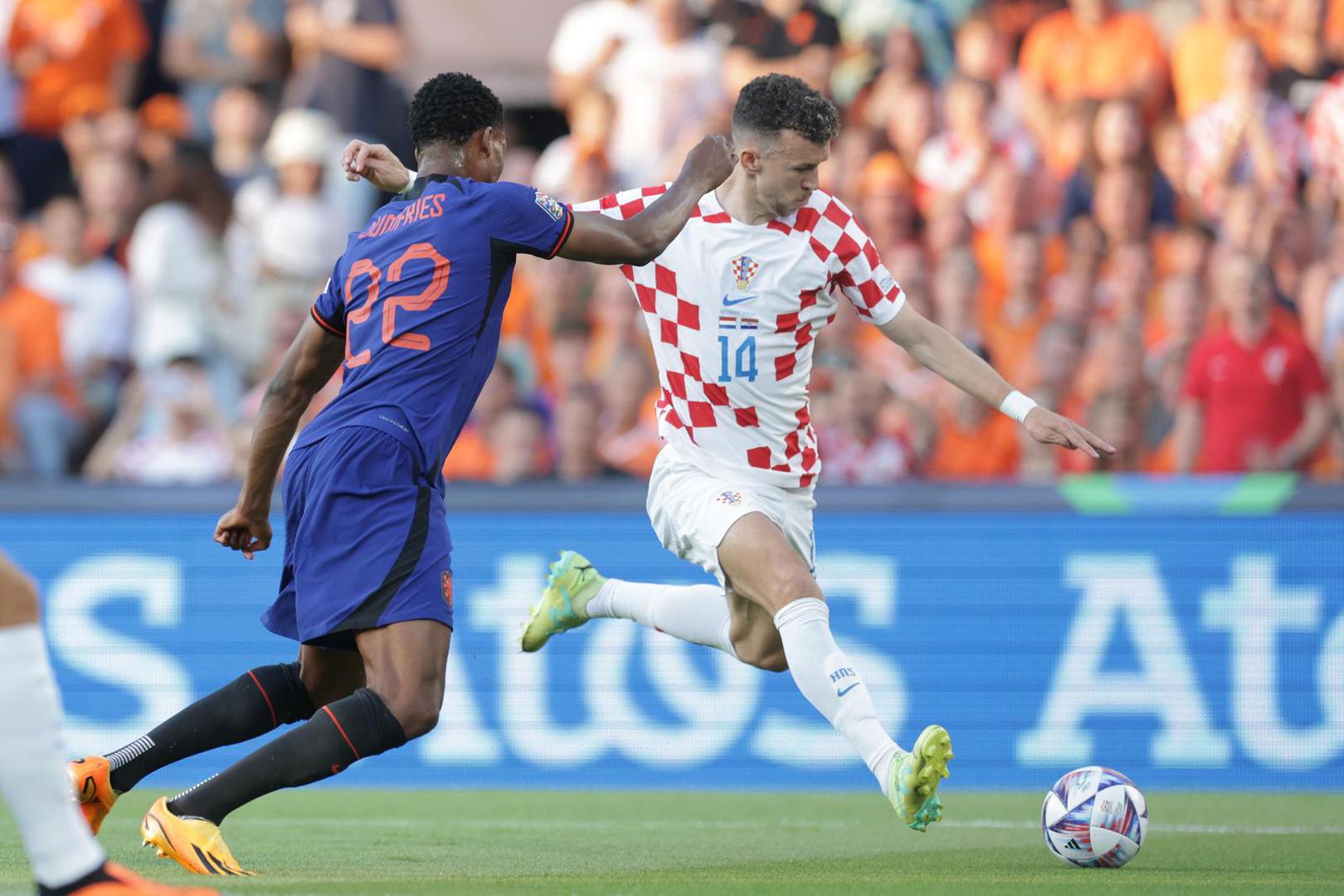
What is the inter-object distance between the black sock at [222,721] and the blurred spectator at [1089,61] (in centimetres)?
738

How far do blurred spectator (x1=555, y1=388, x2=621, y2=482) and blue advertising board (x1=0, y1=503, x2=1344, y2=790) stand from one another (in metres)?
0.59

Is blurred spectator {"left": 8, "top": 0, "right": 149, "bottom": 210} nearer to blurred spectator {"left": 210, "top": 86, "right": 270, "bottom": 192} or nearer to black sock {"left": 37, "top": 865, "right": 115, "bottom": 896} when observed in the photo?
blurred spectator {"left": 210, "top": 86, "right": 270, "bottom": 192}

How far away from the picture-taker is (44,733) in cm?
362

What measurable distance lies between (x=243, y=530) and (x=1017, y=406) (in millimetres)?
2465

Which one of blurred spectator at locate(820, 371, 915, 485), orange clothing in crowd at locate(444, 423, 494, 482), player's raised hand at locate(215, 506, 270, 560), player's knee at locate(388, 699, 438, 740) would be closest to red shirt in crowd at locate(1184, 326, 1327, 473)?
blurred spectator at locate(820, 371, 915, 485)

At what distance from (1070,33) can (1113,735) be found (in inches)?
191

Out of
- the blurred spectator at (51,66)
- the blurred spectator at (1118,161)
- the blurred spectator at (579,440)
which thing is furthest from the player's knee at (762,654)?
the blurred spectator at (51,66)

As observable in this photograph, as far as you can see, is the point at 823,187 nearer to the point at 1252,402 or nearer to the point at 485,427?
the point at 485,427

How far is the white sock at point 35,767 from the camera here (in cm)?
358

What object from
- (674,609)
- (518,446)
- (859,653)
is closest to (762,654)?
(674,609)

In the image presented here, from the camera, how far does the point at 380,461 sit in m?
5.27

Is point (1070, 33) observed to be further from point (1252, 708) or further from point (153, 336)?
point (153, 336)

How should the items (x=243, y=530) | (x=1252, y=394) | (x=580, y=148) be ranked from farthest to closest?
(x=580, y=148) < (x=1252, y=394) < (x=243, y=530)

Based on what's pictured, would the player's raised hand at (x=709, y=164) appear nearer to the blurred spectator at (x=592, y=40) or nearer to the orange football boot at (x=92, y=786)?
the orange football boot at (x=92, y=786)
